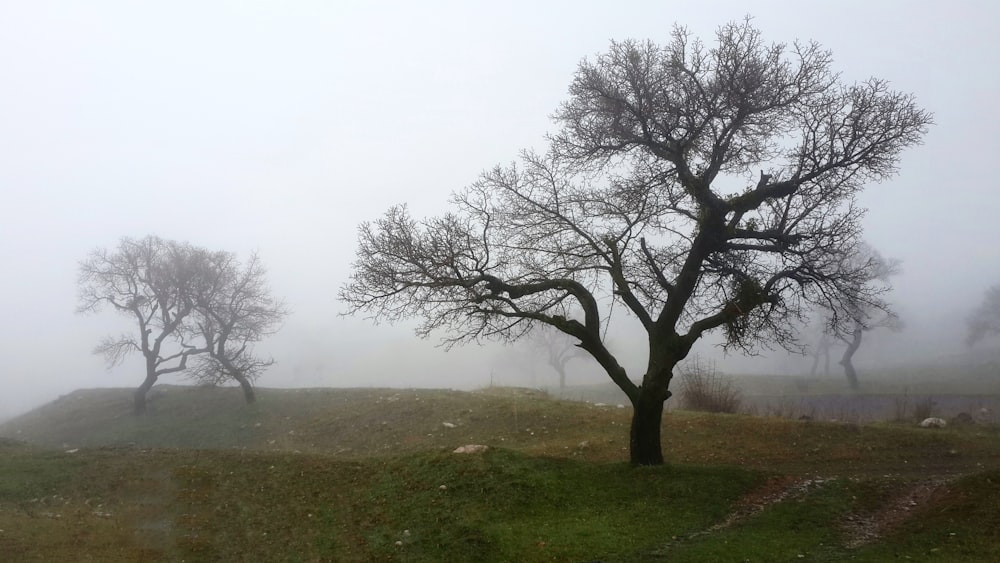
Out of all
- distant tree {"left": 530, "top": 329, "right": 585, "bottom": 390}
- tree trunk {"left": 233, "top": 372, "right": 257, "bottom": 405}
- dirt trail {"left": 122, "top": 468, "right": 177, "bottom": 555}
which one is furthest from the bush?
distant tree {"left": 530, "top": 329, "right": 585, "bottom": 390}

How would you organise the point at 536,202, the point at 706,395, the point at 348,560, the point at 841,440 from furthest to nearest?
the point at 706,395 → the point at 841,440 → the point at 536,202 → the point at 348,560

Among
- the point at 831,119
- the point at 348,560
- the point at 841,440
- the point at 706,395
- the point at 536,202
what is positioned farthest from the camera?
the point at 706,395

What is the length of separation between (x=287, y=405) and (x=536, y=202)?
21.7 meters

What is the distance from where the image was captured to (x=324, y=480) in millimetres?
13266

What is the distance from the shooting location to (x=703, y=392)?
885 inches

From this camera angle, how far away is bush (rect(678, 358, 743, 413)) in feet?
72.8

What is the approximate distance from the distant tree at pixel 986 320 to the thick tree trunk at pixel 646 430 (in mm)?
63144

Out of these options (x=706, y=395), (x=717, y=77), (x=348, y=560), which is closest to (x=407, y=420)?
(x=706, y=395)

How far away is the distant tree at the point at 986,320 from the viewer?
57.8 metres

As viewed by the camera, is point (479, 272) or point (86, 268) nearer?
point (479, 272)

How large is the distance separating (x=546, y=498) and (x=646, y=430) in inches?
112

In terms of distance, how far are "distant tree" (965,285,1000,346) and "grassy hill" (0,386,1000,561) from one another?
53.7 metres

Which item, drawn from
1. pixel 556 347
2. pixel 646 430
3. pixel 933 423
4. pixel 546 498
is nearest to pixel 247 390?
pixel 546 498

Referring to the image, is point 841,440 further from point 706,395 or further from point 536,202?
point 536,202
